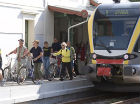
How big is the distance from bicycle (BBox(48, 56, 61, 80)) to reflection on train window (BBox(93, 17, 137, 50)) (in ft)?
8.61

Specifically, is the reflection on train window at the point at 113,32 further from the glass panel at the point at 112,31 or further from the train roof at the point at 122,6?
the train roof at the point at 122,6

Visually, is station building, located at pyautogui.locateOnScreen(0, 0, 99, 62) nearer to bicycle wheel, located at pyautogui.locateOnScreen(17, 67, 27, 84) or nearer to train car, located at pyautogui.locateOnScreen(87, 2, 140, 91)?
bicycle wheel, located at pyautogui.locateOnScreen(17, 67, 27, 84)

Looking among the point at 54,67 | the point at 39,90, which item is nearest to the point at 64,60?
the point at 54,67

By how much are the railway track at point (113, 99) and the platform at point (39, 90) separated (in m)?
0.61

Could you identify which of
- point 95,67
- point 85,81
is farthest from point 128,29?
point 85,81

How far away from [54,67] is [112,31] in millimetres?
3351

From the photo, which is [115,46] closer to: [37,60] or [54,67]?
[37,60]

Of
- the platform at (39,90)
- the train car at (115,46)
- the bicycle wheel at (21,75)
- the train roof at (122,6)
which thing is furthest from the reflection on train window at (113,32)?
the bicycle wheel at (21,75)

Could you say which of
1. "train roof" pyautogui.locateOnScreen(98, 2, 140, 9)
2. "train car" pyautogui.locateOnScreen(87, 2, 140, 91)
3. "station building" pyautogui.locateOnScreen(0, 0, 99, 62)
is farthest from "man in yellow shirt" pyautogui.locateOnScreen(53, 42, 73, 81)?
"station building" pyautogui.locateOnScreen(0, 0, 99, 62)

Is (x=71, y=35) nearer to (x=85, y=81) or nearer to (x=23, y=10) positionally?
(x=23, y=10)

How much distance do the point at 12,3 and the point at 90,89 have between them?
5.23 metres

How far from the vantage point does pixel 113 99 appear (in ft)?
47.3

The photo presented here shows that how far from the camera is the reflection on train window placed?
1374 cm

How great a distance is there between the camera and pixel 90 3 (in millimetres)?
21953
